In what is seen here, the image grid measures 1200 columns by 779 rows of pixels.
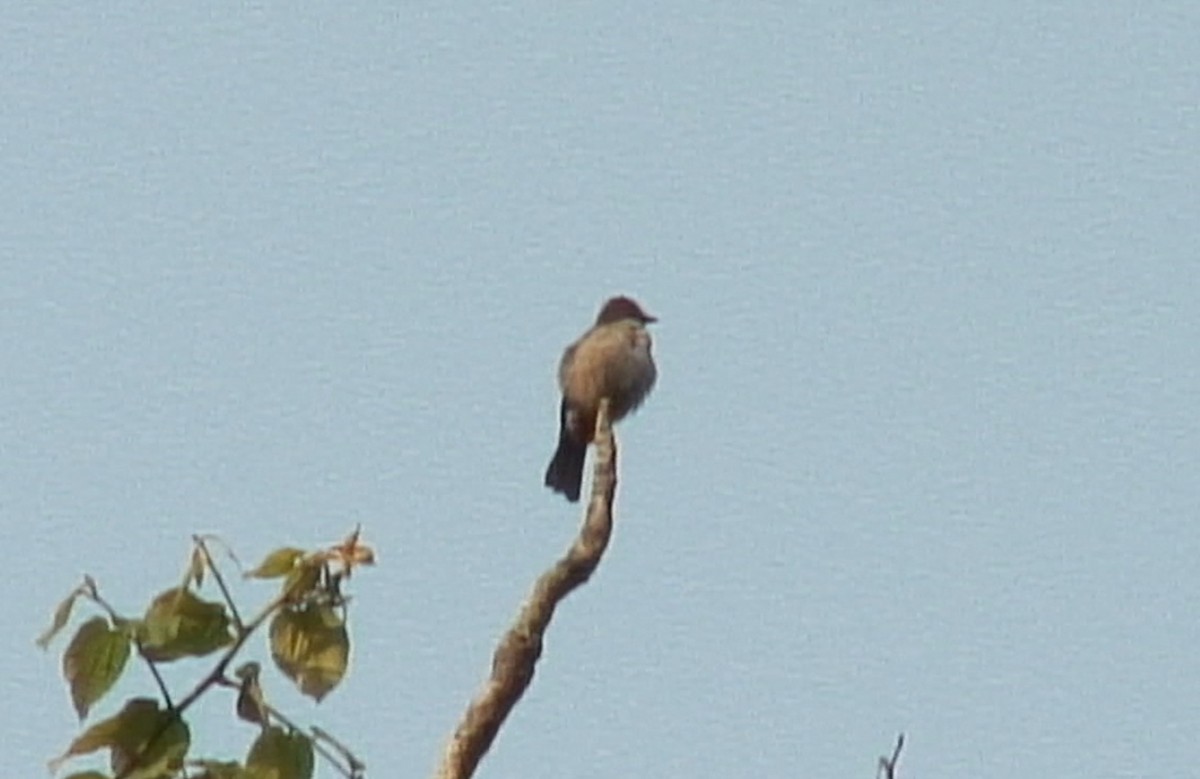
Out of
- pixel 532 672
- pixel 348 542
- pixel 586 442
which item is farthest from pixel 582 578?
pixel 586 442

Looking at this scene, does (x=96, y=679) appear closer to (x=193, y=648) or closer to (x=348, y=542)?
(x=193, y=648)

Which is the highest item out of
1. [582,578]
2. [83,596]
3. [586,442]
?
[586,442]

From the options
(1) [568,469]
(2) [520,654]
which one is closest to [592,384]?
(1) [568,469]

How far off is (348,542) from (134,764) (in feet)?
1.10

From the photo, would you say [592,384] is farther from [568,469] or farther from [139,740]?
[139,740]

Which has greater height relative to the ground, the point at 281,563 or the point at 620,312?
the point at 620,312

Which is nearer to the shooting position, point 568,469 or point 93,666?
point 93,666

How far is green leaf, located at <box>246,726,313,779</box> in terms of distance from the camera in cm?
245

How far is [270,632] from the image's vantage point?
258cm

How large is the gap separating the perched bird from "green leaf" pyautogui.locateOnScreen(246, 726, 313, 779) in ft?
24.1

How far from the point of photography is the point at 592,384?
1009cm

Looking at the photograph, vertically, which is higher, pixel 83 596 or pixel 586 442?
pixel 586 442

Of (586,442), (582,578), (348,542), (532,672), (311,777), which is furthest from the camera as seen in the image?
(586,442)

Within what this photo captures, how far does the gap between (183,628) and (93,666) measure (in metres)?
0.11
